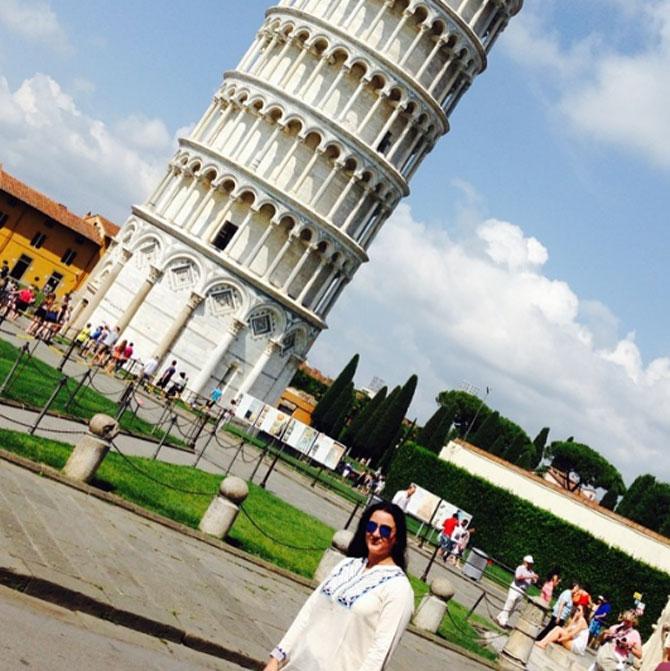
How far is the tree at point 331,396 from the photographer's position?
62.2 meters

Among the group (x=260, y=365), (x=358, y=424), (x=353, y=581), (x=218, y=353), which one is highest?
(x=358, y=424)

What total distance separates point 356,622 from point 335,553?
9144 mm

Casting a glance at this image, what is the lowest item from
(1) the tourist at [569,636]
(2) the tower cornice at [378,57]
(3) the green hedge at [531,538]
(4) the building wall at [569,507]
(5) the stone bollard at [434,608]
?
(5) the stone bollard at [434,608]

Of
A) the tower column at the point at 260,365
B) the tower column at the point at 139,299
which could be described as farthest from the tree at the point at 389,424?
the tower column at the point at 139,299

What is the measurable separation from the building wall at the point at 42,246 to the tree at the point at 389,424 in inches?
1013

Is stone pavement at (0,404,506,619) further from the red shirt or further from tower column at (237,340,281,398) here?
tower column at (237,340,281,398)

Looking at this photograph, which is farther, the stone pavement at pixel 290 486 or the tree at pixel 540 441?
the tree at pixel 540 441

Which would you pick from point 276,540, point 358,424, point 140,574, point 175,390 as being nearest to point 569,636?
point 276,540

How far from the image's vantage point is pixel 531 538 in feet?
117

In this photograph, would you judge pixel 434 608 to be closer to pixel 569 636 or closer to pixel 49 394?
pixel 569 636

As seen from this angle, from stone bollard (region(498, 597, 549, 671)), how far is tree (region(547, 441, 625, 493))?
7055cm

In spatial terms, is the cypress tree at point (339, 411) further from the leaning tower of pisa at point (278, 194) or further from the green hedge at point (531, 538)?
the green hedge at point (531, 538)

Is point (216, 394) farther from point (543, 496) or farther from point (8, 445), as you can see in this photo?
point (8, 445)

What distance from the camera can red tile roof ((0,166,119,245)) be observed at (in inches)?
2594
